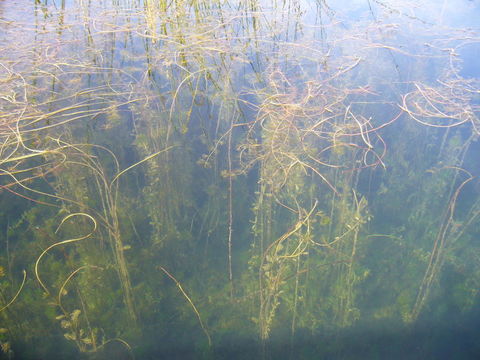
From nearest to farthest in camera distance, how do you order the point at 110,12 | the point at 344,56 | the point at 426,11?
the point at 344,56 < the point at 110,12 < the point at 426,11

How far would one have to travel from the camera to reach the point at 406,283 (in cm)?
196

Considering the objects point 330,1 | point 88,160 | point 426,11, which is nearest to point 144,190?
point 88,160

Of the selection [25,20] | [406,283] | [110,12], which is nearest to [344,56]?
[406,283]

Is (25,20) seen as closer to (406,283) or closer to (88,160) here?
(88,160)

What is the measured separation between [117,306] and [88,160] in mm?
798

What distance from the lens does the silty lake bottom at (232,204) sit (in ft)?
5.80

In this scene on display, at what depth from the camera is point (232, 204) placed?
76.7 inches

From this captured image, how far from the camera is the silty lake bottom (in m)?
1.77

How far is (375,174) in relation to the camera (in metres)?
1.97

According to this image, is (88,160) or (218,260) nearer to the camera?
(88,160)

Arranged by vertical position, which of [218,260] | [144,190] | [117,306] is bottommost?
[117,306]

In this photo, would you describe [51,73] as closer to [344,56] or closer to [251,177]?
[251,177]

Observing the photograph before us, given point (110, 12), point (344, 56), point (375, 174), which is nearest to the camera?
point (375, 174)

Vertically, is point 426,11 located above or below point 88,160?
above
